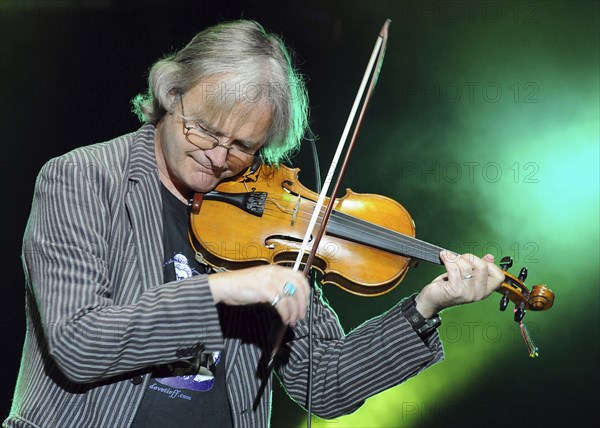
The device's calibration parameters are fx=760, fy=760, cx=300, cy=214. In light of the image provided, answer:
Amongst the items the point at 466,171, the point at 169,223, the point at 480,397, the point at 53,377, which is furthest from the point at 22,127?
the point at 480,397

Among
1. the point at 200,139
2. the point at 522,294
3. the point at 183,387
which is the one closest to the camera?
the point at 183,387

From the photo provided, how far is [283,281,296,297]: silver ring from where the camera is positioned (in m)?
1.54

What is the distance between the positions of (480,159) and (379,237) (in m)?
1.47

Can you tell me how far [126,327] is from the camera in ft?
5.16

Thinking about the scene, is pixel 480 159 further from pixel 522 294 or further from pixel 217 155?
pixel 217 155

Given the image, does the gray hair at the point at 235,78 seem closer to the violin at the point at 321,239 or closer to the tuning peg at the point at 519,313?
the violin at the point at 321,239

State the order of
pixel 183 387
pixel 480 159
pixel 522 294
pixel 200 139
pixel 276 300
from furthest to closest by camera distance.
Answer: pixel 480 159 < pixel 522 294 < pixel 200 139 < pixel 183 387 < pixel 276 300

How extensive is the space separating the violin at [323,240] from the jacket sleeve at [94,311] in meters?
0.36

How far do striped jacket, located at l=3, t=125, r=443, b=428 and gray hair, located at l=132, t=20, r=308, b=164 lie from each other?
147 mm

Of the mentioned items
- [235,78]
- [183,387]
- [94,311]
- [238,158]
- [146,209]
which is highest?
[235,78]

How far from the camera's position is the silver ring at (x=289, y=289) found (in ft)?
5.05

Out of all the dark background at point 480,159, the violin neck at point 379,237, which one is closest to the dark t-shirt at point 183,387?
the violin neck at point 379,237

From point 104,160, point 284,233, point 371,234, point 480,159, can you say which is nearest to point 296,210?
point 284,233

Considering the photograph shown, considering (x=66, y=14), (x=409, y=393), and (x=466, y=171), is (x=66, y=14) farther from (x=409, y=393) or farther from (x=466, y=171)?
(x=409, y=393)
